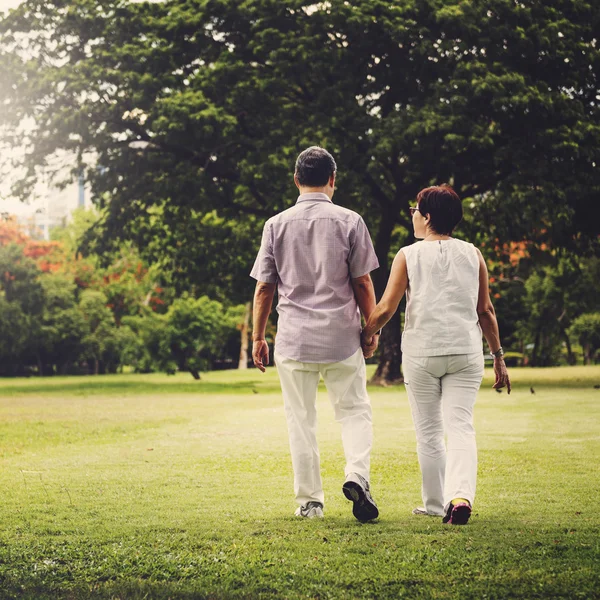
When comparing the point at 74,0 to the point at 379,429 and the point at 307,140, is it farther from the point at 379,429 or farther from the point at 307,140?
the point at 379,429

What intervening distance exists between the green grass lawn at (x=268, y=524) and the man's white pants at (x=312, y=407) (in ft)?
1.08

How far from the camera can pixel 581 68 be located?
24.2 meters

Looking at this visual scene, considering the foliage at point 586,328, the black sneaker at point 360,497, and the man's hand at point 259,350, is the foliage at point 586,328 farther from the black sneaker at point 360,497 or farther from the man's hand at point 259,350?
the black sneaker at point 360,497

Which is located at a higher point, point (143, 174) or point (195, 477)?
point (143, 174)

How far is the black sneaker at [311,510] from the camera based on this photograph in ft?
19.8

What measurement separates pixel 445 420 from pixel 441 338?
1.76 feet

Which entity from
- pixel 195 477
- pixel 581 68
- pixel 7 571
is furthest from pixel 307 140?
pixel 7 571

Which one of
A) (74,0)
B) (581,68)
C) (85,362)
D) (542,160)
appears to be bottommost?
(85,362)

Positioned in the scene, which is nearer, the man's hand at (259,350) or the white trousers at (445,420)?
the white trousers at (445,420)

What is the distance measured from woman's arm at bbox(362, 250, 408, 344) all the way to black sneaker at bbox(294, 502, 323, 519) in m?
1.14

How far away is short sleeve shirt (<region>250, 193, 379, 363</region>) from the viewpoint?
234 inches

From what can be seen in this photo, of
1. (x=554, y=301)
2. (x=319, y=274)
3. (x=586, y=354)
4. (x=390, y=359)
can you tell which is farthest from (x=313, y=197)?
(x=586, y=354)

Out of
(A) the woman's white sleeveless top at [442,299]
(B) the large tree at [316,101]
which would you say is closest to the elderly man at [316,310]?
(A) the woman's white sleeveless top at [442,299]

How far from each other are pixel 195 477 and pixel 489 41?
1861cm
